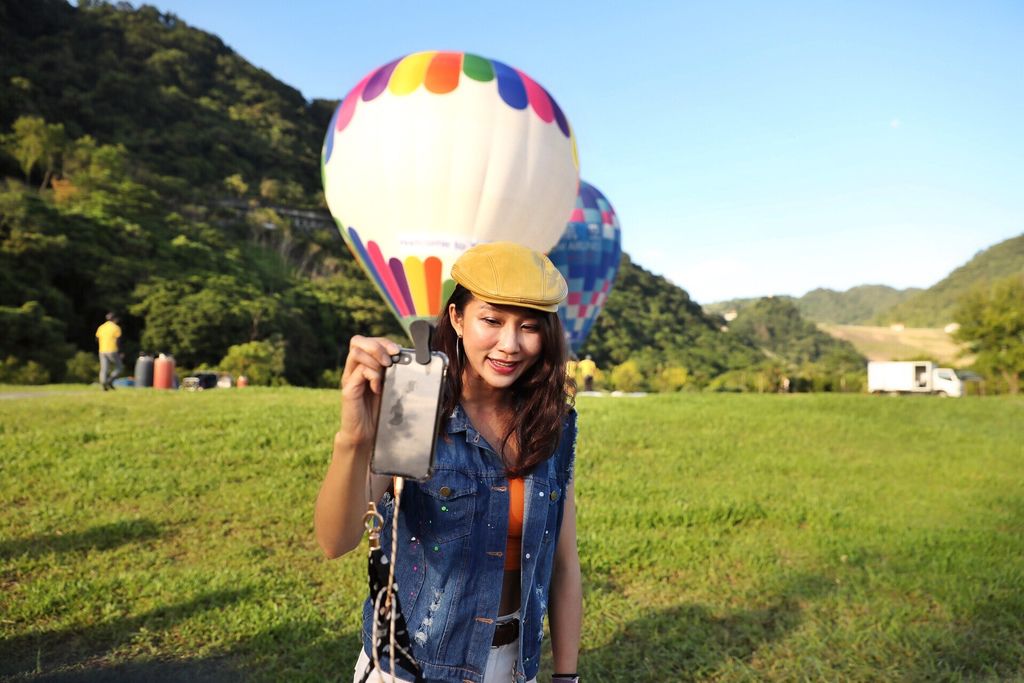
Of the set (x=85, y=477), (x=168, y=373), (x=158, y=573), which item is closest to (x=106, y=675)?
(x=158, y=573)

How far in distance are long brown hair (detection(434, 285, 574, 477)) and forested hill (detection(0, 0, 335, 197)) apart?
48.1 m

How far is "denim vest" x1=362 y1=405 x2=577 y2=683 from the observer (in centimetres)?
159

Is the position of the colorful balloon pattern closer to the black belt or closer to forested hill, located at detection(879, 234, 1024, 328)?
the black belt

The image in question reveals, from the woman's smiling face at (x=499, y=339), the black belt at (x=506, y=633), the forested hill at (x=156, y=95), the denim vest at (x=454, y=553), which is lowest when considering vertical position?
the black belt at (x=506, y=633)

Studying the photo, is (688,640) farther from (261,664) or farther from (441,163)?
(441,163)

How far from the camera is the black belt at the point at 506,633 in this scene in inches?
66.0

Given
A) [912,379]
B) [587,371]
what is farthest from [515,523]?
[912,379]

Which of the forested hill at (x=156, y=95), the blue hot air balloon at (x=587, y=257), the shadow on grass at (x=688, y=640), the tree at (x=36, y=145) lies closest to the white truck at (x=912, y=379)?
the blue hot air balloon at (x=587, y=257)

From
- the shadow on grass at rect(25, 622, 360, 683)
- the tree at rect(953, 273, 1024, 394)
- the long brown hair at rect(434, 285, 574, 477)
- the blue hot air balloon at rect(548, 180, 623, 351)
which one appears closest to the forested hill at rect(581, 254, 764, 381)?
the tree at rect(953, 273, 1024, 394)

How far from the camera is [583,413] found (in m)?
12.6

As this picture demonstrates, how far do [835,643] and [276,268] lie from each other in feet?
138

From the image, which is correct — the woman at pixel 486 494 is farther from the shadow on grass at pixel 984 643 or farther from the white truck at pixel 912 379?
the white truck at pixel 912 379

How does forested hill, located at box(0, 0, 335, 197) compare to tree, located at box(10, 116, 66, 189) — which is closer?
tree, located at box(10, 116, 66, 189)

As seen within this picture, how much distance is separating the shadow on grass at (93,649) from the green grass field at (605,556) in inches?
0.5
